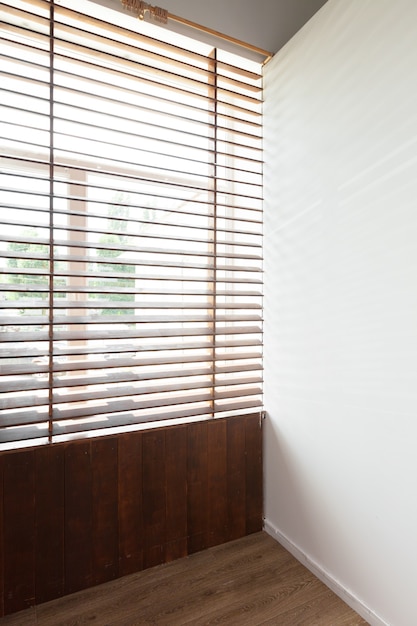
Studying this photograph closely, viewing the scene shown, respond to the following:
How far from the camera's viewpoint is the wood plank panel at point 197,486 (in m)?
1.84

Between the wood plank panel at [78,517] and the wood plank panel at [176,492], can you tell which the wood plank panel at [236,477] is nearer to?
the wood plank panel at [176,492]

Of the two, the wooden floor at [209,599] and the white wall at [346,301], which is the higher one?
the white wall at [346,301]

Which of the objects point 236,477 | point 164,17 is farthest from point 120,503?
point 164,17

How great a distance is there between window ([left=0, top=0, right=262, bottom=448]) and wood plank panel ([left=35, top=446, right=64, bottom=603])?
0.09 m

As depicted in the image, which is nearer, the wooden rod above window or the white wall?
the white wall

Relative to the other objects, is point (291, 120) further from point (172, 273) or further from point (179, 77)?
point (172, 273)

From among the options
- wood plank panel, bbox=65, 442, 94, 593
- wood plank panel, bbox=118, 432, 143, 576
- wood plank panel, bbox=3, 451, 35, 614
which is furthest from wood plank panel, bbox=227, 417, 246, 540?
wood plank panel, bbox=3, 451, 35, 614

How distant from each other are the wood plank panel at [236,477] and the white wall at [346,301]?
0.14 meters

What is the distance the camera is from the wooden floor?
1482 millimetres

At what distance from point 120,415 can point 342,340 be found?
0.96 meters

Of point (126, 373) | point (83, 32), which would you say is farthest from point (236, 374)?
point (83, 32)

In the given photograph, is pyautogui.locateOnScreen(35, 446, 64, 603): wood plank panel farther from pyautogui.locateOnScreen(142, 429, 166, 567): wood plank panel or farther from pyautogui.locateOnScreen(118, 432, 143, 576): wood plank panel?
pyautogui.locateOnScreen(142, 429, 166, 567): wood plank panel

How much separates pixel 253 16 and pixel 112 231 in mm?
1220

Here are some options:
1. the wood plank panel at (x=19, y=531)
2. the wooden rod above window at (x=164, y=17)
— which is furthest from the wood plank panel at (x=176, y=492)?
the wooden rod above window at (x=164, y=17)
